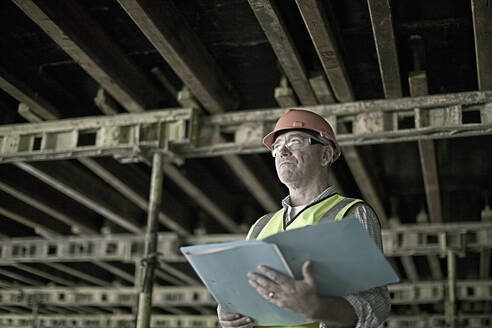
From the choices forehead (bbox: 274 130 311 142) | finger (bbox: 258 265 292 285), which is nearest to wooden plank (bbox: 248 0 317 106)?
forehead (bbox: 274 130 311 142)

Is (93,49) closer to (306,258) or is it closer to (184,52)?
(184,52)

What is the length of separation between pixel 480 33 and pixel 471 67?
5.59ft

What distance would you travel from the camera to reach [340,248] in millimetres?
2672

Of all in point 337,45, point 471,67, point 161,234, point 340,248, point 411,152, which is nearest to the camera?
point 340,248

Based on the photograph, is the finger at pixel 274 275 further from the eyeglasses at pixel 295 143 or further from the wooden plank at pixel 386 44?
the wooden plank at pixel 386 44

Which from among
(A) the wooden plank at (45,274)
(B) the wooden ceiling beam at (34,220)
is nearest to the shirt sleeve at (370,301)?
(B) the wooden ceiling beam at (34,220)

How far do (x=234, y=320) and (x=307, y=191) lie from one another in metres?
0.77

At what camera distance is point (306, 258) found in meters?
2.72

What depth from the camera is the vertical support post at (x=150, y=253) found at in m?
8.54

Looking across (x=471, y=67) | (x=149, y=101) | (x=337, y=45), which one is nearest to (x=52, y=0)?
(x=149, y=101)

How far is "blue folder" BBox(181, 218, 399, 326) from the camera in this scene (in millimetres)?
2631

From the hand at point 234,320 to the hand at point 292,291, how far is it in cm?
40

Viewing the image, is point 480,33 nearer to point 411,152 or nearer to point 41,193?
point 411,152

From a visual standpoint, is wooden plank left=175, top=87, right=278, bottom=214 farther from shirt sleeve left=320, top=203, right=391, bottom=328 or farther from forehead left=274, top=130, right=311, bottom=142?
shirt sleeve left=320, top=203, right=391, bottom=328
